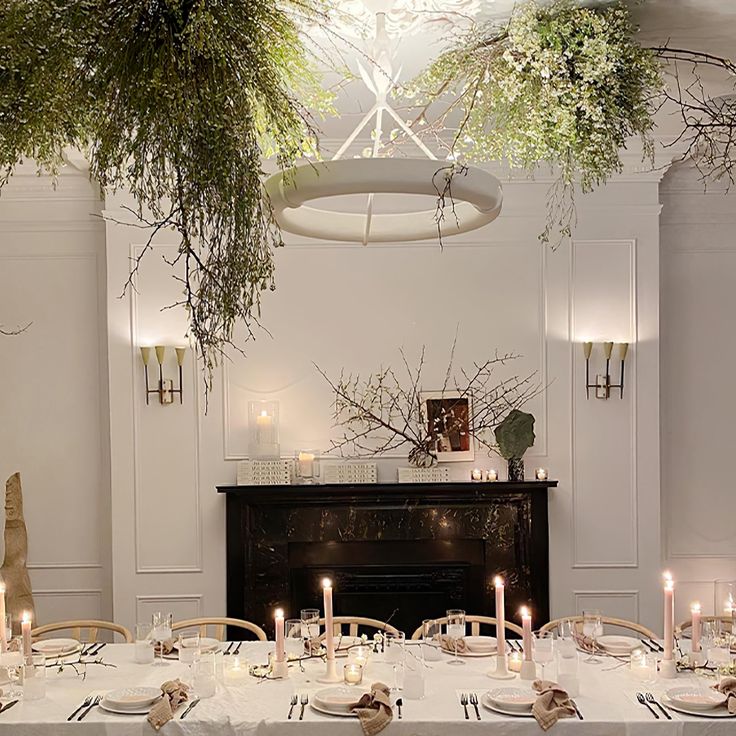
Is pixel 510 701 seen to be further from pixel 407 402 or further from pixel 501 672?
pixel 407 402

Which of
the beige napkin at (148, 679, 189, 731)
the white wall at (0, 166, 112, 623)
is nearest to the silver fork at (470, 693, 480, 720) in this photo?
the beige napkin at (148, 679, 189, 731)

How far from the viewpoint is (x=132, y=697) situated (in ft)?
10.6

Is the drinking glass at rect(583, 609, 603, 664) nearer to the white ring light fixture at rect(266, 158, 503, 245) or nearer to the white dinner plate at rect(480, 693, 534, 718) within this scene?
the white dinner plate at rect(480, 693, 534, 718)

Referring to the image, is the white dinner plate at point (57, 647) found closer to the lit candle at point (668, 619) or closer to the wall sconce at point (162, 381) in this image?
the wall sconce at point (162, 381)

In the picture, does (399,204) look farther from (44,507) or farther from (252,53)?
(252,53)

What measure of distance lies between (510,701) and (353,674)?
60 centimetres

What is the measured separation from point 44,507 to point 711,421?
4.15m

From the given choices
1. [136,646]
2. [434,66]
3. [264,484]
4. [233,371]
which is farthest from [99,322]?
[434,66]

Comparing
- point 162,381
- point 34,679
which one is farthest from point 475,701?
point 162,381

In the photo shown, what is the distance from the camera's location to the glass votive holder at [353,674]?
345 centimetres

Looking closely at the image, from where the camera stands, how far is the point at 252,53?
218 cm

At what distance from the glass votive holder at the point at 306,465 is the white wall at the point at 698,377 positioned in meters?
2.17

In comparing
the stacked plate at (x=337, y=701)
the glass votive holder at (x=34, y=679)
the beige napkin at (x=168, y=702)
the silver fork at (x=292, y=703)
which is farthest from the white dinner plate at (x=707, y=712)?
the glass votive holder at (x=34, y=679)

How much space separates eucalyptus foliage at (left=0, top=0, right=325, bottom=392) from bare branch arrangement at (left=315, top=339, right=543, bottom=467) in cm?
333
